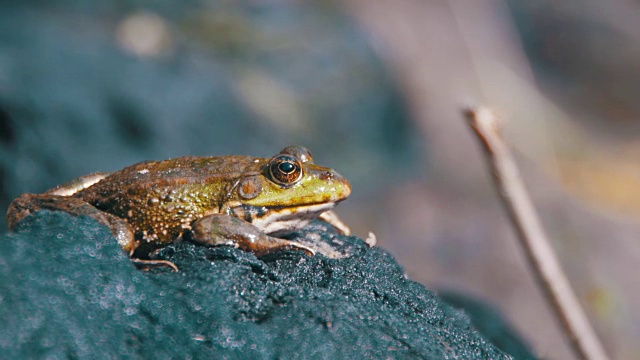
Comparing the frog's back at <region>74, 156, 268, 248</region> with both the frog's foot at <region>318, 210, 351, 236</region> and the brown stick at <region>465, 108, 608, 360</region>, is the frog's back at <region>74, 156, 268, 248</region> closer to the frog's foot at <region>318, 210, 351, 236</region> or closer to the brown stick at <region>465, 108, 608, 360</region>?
the frog's foot at <region>318, 210, 351, 236</region>

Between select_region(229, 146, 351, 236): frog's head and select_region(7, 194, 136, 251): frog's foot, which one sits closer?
select_region(7, 194, 136, 251): frog's foot

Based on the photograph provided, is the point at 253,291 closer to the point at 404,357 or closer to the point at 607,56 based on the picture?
the point at 404,357

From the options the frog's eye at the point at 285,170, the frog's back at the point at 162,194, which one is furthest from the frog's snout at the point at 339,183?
the frog's back at the point at 162,194

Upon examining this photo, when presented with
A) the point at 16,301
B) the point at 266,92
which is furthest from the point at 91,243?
the point at 266,92

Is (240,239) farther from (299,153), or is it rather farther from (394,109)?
(394,109)

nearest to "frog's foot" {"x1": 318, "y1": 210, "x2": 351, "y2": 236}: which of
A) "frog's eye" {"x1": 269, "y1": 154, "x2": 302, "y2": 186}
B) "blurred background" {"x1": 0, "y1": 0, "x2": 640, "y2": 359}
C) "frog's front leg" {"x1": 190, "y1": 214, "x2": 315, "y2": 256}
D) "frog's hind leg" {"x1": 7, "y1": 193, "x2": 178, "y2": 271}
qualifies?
"frog's eye" {"x1": 269, "y1": 154, "x2": 302, "y2": 186}

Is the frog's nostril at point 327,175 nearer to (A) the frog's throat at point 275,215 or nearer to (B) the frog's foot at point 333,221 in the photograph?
(A) the frog's throat at point 275,215
